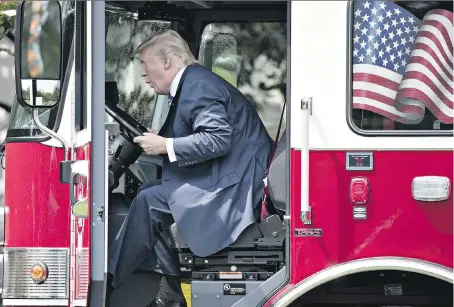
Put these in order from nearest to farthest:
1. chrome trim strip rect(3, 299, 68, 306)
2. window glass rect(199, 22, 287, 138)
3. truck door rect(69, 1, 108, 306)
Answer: truck door rect(69, 1, 108, 306) → chrome trim strip rect(3, 299, 68, 306) → window glass rect(199, 22, 287, 138)

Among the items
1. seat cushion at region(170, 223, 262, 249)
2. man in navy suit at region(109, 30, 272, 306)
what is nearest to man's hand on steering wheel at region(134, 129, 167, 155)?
man in navy suit at region(109, 30, 272, 306)

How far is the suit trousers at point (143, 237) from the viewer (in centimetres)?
478

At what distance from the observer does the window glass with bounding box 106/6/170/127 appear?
5715mm

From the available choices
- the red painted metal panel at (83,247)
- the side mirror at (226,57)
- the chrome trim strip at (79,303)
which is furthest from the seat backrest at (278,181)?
the side mirror at (226,57)

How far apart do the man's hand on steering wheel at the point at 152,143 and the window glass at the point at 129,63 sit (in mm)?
1018

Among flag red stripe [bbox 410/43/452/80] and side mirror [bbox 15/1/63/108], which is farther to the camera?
side mirror [bbox 15/1/63/108]

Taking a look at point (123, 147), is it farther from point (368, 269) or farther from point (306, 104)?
point (368, 269)

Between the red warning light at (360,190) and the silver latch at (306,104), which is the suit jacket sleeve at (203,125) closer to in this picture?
the silver latch at (306,104)

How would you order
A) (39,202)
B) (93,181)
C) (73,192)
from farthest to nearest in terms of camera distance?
1. (39,202)
2. (73,192)
3. (93,181)

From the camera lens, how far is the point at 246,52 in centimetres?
620

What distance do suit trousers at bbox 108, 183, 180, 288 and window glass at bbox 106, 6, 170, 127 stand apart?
3.52 feet

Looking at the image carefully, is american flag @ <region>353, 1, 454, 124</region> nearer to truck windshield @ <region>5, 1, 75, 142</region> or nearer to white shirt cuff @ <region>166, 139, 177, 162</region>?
white shirt cuff @ <region>166, 139, 177, 162</region>

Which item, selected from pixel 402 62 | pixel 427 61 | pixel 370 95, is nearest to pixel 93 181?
pixel 370 95

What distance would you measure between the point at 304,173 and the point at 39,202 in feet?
4.98
